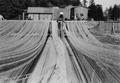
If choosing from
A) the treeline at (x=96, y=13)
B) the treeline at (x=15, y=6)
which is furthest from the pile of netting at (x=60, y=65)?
the treeline at (x=96, y=13)

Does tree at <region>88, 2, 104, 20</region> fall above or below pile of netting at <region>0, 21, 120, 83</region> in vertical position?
above

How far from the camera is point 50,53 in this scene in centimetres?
298

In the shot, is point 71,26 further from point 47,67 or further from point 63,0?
point 63,0

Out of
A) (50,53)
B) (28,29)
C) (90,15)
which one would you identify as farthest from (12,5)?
(50,53)

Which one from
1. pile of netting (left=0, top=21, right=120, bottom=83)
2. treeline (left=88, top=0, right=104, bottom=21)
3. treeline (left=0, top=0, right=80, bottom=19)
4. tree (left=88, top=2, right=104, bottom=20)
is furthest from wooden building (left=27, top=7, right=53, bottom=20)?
pile of netting (left=0, top=21, right=120, bottom=83)

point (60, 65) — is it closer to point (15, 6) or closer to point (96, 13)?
point (15, 6)

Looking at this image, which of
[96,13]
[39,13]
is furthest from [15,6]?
[96,13]

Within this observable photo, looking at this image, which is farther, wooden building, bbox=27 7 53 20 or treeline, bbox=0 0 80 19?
wooden building, bbox=27 7 53 20

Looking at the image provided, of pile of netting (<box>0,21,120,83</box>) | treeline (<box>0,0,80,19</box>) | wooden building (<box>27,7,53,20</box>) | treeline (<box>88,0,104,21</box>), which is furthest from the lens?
treeline (<box>88,0,104,21</box>)

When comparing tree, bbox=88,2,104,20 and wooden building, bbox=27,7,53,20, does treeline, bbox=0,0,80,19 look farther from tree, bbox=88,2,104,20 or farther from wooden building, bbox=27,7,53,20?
tree, bbox=88,2,104,20

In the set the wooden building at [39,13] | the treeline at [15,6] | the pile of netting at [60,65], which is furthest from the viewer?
the wooden building at [39,13]

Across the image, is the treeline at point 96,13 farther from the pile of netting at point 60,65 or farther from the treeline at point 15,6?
the pile of netting at point 60,65

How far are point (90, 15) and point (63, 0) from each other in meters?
9.19

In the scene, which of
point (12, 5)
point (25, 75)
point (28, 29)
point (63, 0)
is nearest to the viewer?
point (25, 75)
